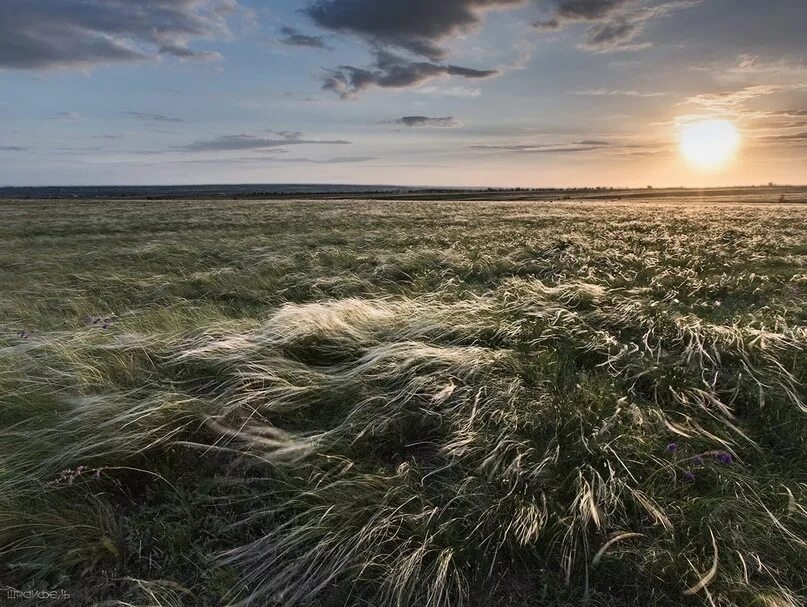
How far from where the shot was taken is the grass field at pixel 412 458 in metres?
2.11

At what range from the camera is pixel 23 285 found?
9.91 meters

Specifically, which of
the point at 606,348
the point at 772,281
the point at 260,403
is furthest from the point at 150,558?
the point at 772,281

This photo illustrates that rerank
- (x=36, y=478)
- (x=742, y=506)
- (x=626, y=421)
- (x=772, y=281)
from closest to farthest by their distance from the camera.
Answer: (x=742, y=506) → (x=36, y=478) → (x=626, y=421) → (x=772, y=281)

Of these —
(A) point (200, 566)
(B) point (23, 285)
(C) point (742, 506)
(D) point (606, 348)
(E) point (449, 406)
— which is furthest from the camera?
(B) point (23, 285)

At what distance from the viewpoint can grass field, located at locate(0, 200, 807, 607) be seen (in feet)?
6.92

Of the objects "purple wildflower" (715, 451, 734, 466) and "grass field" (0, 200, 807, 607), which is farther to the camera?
"purple wildflower" (715, 451, 734, 466)

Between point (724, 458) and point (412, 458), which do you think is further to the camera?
point (412, 458)

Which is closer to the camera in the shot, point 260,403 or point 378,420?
point 378,420

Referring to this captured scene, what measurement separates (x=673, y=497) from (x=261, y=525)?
235 centimetres

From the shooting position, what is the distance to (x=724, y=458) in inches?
108

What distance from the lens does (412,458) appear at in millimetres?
2930

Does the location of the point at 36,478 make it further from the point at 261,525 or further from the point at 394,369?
the point at 394,369

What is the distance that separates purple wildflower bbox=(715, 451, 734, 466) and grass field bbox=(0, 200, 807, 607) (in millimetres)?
22

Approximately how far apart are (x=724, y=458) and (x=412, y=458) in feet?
6.43
